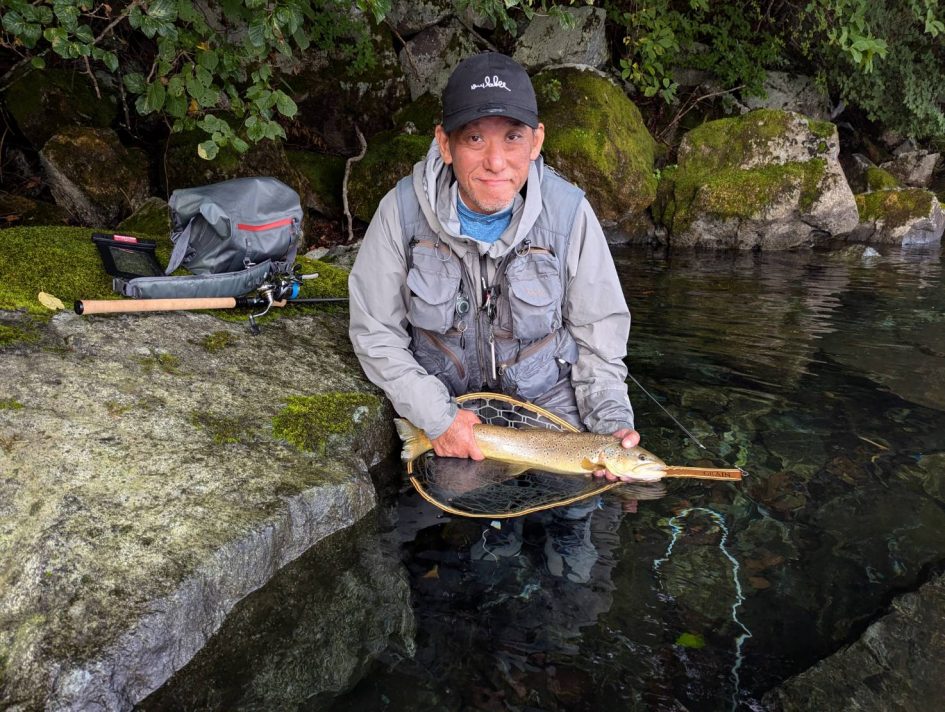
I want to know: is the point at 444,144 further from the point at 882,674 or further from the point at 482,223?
the point at 882,674

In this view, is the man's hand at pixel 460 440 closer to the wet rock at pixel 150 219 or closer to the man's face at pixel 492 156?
the man's face at pixel 492 156

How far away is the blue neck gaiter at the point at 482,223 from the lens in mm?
4582

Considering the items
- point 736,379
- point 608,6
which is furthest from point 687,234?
point 736,379

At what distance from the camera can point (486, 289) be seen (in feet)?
15.6

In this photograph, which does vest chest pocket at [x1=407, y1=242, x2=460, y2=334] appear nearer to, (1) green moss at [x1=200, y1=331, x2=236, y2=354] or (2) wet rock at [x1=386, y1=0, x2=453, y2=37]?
(1) green moss at [x1=200, y1=331, x2=236, y2=354]

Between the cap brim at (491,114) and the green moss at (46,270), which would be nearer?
the cap brim at (491,114)

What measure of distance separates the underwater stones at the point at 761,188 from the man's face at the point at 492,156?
12.7 m

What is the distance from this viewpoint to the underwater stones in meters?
15.7

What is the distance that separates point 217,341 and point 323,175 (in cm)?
993

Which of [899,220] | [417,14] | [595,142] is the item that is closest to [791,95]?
[899,220]

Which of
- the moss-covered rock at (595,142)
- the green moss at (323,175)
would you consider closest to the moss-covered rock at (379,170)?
the green moss at (323,175)

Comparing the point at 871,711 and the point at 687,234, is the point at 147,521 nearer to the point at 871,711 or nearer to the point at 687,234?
the point at 871,711

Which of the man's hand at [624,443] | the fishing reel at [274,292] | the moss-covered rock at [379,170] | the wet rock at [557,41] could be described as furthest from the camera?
the wet rock at [557,41]

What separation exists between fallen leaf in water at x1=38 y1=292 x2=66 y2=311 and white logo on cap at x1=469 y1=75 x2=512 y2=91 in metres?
3.09
